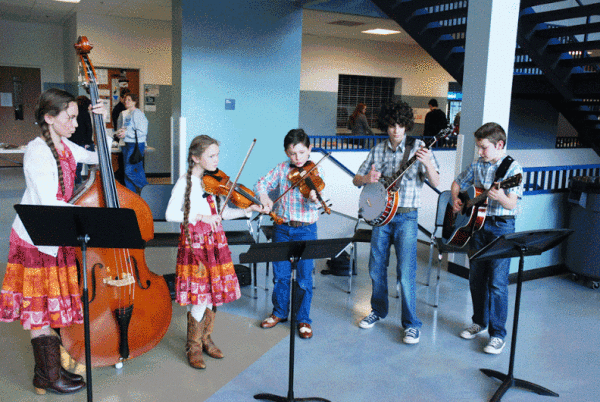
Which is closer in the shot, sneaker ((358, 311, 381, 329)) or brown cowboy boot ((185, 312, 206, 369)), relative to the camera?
brown cowboy boot ((185, 312, 206, 369))

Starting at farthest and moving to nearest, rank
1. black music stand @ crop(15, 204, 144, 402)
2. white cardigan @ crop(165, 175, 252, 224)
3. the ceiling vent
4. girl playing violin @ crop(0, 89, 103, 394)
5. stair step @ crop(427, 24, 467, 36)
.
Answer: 1. the ceiling vent
2. stair step @ crop(427, 24, 467, 36)
3. white cardigan @ crop(165, 175, 252, 224)
4. girl playing violin @ crop(0, 89, 103, 394)
5. black music stand @ crop(15, 204, 144, 402)

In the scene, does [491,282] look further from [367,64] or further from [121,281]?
[367,64]

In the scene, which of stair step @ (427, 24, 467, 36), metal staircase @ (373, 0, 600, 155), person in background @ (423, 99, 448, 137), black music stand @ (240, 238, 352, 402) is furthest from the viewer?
person in background @ (423, 99, 448, 137)

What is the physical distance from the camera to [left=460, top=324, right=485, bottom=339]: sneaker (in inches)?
136

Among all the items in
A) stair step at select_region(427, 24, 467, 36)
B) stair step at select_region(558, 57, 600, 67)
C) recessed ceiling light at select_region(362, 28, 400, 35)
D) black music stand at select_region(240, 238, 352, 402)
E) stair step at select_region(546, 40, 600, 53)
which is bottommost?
black music stand at select_region(240, 238, 352, 402)

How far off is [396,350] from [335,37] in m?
8.61

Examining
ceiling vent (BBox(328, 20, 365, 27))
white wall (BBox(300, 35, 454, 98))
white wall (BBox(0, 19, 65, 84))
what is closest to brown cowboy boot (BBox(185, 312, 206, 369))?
ceiling vent (BBox(328, 20, 365, 27))

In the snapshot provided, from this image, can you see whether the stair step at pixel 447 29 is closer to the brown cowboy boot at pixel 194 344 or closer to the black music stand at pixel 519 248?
the black music stand at pixel 519 248

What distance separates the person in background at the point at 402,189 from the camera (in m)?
3.18

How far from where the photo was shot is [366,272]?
15.9 feet

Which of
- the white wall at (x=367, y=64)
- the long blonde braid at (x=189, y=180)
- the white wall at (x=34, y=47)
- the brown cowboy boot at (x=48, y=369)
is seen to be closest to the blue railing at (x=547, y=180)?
the long blonde braid at (x=189, y=180)

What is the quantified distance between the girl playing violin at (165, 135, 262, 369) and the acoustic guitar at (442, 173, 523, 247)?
4.39 ft

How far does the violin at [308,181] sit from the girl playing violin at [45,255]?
1287 millimetres

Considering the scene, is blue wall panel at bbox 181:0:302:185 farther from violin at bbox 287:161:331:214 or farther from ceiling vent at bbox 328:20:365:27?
violin at bbox 287:161:331:214
